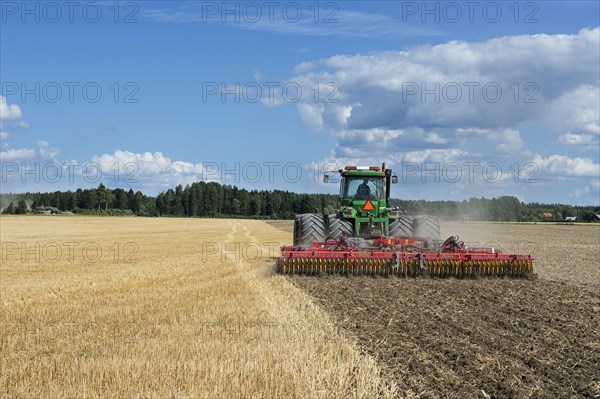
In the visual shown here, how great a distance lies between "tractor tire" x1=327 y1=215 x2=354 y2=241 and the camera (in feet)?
52.0

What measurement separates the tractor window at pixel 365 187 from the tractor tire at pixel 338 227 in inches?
31.4

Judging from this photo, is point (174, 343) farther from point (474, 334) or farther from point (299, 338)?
point (474, 334)

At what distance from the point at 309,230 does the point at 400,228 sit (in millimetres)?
2503

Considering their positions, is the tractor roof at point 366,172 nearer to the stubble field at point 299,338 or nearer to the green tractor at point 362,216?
the green tractor at point 362,216

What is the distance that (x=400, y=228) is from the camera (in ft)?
55.5

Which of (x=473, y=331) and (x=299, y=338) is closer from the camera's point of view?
(x=299, y=338)

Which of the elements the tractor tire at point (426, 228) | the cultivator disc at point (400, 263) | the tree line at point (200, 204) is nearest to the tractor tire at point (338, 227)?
the cultivator disc at point (400, 263)

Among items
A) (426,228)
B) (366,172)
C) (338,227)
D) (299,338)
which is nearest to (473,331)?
(299,338)

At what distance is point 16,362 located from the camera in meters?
6.47

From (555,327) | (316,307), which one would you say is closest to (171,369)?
(316,307)

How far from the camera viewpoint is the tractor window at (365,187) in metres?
16.7

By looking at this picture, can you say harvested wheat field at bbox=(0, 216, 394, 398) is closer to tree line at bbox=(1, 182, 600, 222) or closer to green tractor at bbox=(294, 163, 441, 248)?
green tractor at bbox=(294, 163, 441, 248)

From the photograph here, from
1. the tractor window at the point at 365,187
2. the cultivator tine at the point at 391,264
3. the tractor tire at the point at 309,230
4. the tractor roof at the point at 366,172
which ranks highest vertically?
the tractor roof at the point at 366,172

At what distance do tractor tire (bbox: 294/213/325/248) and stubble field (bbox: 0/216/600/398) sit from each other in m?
2.62
